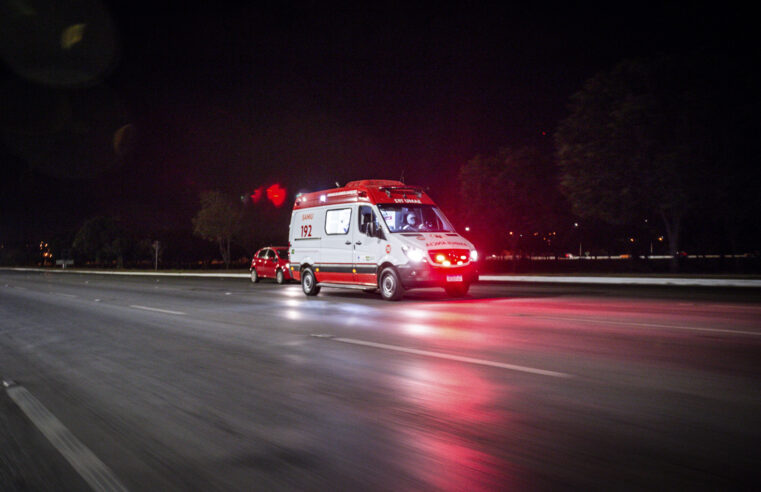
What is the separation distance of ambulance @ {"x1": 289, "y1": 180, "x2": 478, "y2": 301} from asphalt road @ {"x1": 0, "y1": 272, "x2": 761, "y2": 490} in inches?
184

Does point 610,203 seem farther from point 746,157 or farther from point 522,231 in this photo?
point 522,231

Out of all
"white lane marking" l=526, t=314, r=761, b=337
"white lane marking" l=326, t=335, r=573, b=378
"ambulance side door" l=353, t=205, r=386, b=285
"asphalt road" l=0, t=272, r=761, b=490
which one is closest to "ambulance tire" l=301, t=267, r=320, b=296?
"ambulance side door" l=353, t=205, r=386, b=285

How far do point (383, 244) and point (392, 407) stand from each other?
409 inches

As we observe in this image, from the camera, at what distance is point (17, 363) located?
24.8 feet

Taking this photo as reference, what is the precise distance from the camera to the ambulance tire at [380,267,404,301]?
589 inches

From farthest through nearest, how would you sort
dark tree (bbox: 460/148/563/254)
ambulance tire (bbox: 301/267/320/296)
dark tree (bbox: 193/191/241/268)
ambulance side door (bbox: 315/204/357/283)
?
dark tree (bbox: 193/191/241/268) < dark tree (bbox: 460/148/563/254) < ambulance tire (bbox: 301/267/320/296) < ambulance side door (bbox: 315/204/357/283)

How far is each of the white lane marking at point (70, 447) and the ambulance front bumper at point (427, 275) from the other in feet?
32.0

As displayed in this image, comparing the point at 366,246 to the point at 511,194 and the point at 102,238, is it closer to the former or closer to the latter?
the point at 511,194

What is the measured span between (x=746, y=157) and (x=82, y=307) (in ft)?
88.0

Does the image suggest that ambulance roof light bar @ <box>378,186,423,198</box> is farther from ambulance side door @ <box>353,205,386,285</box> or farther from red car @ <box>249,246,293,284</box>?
red car @ <box>249,246,293,284</box>

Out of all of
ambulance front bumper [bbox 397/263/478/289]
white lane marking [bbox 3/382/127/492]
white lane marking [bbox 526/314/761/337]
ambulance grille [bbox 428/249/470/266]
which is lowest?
white lane marking [bbox 3/382/127/492]

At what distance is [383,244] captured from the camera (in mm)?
15195

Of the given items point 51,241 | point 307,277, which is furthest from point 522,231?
point 51,241

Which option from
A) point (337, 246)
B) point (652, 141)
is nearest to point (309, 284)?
point (337, 246)
